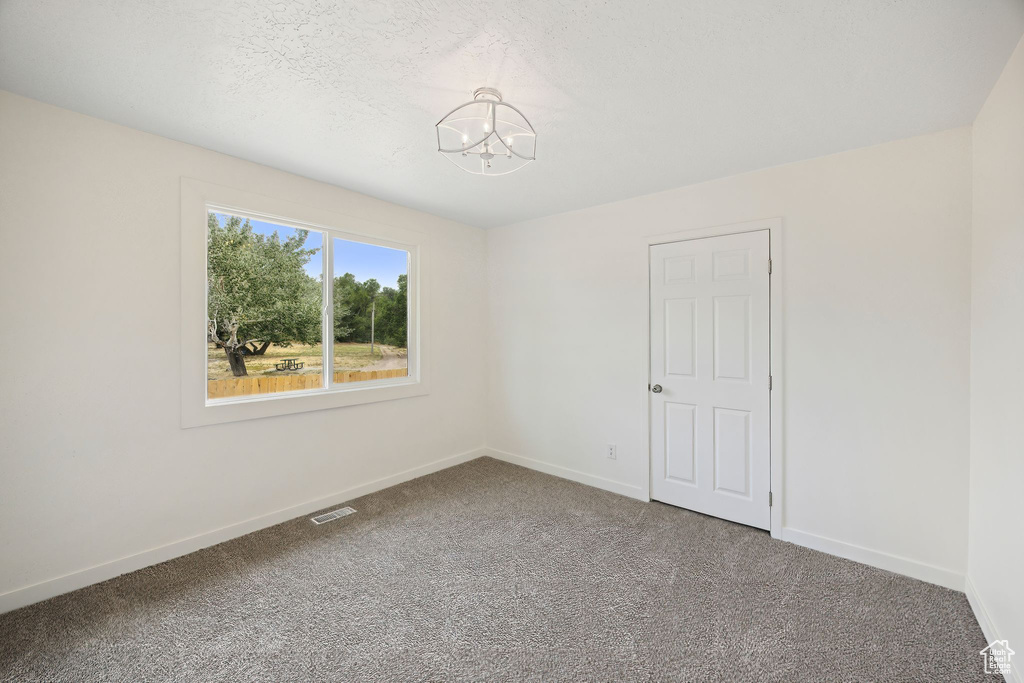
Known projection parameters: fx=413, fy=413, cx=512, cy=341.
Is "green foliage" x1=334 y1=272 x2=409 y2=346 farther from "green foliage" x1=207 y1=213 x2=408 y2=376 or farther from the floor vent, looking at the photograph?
the floor vent

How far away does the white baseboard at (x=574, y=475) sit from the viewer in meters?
3.45

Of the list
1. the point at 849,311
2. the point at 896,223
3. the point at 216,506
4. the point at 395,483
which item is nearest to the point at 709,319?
the point at 849,311

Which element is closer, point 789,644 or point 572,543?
point 789,644

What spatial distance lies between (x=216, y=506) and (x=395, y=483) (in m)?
1.35

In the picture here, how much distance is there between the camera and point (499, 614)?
2.00 m

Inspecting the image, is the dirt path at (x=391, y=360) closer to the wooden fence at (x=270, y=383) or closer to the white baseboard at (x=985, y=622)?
the wooden fence at (x=270, y=383)

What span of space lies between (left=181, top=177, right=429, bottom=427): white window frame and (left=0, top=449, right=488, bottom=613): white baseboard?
0.70 metres

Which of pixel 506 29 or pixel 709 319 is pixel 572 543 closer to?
pixel 709 319

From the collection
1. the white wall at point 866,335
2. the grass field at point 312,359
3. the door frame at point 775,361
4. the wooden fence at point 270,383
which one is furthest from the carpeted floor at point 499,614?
the grass field at point 312,359

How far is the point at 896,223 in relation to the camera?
7.70 feet

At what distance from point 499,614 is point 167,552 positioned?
2005 millimetres

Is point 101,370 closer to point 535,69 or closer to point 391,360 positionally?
point 391,360

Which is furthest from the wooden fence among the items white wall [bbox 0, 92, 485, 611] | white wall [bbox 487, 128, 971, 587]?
white wall [bbox 487, 128, 971, 587]

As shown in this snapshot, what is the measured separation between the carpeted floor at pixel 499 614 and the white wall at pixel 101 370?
26 cm
